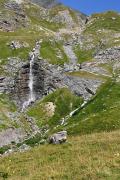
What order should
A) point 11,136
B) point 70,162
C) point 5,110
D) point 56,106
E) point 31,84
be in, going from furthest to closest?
point 31,84
point 56,106
point 5,110
point 11,136
point 70,162

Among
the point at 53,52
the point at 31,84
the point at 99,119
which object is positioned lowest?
the point at 99,119

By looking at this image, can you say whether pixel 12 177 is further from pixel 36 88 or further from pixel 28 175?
pixel 36 88

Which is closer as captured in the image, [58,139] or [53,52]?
[58,139]

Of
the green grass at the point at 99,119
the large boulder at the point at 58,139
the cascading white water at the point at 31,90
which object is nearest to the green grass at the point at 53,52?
the cascading white water at the point at 31,90

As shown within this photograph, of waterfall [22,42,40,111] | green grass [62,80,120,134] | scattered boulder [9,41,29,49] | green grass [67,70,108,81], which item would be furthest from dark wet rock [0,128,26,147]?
scattered boulder [9,41,29,49]

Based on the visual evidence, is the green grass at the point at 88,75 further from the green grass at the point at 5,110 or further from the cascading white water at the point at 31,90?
the green grass at the point at 5,110

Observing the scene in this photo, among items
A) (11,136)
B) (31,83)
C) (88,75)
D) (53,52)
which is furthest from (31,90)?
(11,136)

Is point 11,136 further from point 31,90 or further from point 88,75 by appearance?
point 31,90

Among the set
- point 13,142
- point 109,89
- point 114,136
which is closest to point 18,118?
point 13,142
